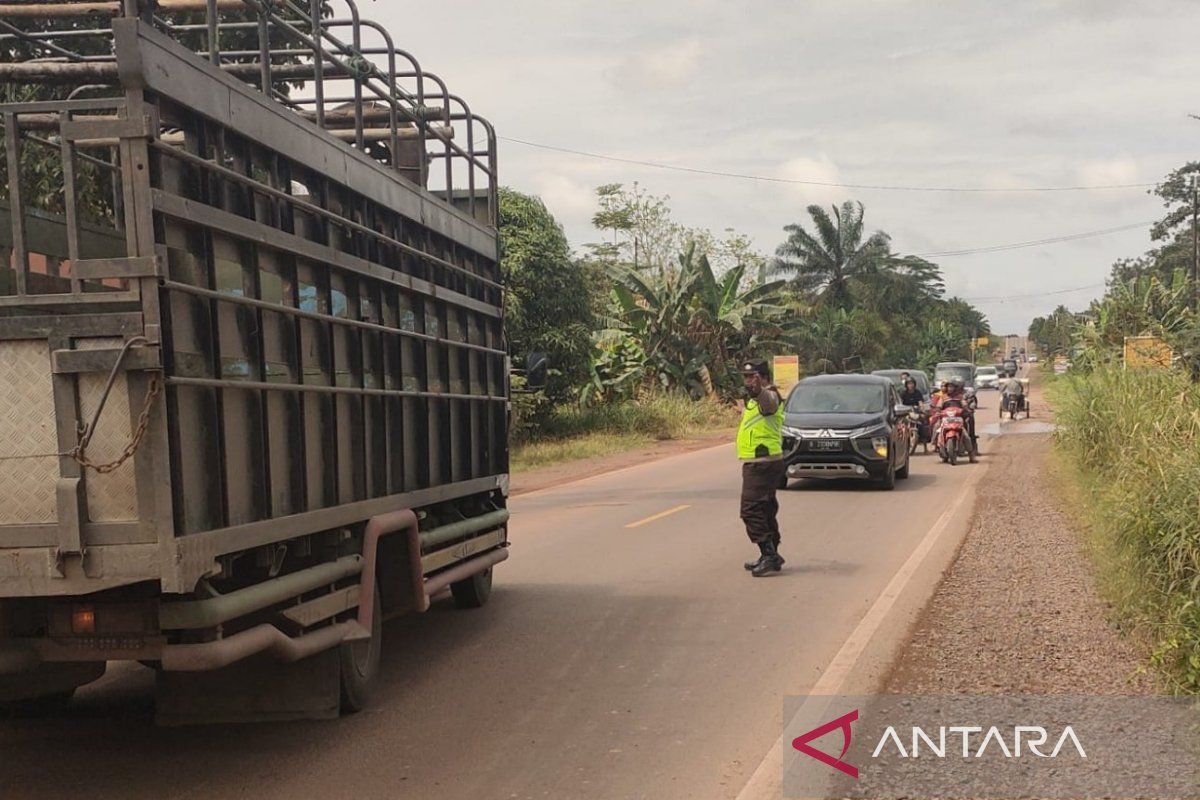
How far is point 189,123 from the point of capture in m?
4.45

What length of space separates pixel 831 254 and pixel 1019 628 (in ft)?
194

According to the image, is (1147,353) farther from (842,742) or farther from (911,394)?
(842,742)

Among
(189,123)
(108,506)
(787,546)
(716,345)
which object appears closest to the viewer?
(108,506)

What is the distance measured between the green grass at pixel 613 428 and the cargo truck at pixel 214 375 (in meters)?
16.8

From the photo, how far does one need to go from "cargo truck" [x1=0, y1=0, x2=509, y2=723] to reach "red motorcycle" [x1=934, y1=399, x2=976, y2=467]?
14669 mm

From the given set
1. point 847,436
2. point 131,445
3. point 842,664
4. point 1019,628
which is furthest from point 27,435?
point 847,436

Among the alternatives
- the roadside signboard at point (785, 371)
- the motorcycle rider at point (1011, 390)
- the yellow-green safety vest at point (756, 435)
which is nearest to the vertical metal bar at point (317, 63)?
the yellow-green safety vest at point (756, 435)

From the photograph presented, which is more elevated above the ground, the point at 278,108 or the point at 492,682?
the point at 278,108

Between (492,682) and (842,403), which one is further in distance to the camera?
(842,403)

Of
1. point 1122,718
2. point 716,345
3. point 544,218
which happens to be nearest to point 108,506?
point 1122,718

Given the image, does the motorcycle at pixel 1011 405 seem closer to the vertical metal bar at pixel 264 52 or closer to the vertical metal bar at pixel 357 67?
the vertical metal bar at pixel 357 67

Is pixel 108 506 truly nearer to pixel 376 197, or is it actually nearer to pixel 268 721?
pixel 268 721

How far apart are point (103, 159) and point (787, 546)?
7452 mm

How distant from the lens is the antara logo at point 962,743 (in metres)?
4.83
